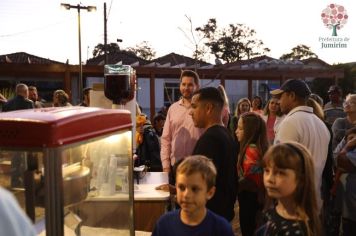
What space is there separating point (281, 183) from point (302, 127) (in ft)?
4.15

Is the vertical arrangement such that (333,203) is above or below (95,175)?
below

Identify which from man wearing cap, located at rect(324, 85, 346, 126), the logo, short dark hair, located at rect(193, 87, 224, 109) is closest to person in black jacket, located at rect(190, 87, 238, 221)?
short dark hair, located at rect(193, 87, 224, 109)

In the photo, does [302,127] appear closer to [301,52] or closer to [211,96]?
[211,96]

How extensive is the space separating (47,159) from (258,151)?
2.63m

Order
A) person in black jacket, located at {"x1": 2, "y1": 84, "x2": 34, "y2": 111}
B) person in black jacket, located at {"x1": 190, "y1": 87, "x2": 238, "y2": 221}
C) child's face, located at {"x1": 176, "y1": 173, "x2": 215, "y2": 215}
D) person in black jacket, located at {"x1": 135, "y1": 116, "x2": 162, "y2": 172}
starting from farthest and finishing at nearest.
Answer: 1. person in black jacket, located at {"x1": 2, "y1": 84, "x2": 34, "y2": 111}
2. person in black jacket, located at {"x1": 135, "y1": 116, "x2": 162, "y2": 172}
3. person in black jacket, located at {"x1": 190, "y1": 87, "x2": 238, "y2": 221}
4. child's face, located at {"x1": 176, "y1": 173, "x2": 215, "y2": 215}

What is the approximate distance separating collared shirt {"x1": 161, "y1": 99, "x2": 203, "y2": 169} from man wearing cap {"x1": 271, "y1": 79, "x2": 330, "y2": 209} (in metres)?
0.87

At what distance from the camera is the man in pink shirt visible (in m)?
4.27

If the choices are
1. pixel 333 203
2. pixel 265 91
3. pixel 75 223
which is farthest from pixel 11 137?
pixel 265 91

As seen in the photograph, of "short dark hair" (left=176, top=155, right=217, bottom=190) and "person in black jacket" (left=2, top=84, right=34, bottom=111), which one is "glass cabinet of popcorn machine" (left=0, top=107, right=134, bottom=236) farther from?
"person in black jacket" (left=2, top=84, right=34, bottom=111)

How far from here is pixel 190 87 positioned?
4602 millimetres

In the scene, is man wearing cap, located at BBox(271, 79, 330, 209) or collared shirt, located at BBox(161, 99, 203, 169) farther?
collared shirt, located at BBox(161, 99, 203, 169)

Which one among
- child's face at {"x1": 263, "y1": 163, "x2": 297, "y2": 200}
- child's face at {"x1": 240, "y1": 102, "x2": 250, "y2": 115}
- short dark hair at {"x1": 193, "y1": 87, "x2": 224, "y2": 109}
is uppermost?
short dark hair at {"x1": 193, "y1": 87, "x2": 224, "y2": 109}

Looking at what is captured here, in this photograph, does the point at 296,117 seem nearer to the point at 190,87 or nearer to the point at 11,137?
the point at 190,87

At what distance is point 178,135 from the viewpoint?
4.34 metres
